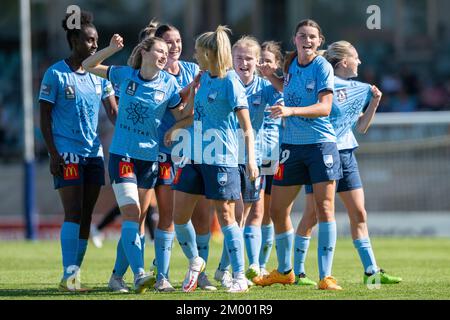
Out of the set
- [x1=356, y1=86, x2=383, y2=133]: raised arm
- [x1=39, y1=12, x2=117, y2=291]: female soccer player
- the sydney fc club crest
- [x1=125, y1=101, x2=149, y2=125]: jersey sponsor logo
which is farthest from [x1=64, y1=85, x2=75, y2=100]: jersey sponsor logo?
[x1=356, y1=86, x2=383, y2=133]: raised arm

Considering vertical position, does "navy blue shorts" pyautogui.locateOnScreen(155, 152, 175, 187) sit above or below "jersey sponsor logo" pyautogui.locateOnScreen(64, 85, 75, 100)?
below

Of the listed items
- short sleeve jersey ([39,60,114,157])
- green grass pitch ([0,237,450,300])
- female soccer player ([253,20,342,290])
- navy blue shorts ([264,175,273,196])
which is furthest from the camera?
navy blue shorts ([264,175,273,196])

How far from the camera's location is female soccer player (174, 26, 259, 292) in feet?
29.6

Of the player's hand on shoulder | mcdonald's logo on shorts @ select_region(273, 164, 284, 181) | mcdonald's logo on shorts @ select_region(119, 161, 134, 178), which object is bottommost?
mcdonald's logo on shorts @ select_region(273, 164, 284, 181)

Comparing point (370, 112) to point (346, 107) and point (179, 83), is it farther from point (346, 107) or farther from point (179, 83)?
point (179, 83)

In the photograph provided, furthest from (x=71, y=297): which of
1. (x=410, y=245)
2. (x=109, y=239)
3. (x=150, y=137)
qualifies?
(x=109, y=239)

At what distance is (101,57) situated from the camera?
944 centimetres

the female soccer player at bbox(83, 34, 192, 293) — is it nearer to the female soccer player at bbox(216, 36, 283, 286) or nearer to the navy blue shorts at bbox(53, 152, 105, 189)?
the navy blue shorts at bbox(53, 152, 105, 189)

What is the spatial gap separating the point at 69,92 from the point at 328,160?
244cm

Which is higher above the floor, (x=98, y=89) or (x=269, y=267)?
(x=98, y=89)

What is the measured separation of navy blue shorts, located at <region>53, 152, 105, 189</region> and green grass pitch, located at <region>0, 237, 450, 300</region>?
3.22 feet

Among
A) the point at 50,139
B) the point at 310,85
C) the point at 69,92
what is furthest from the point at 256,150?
the point at 50,139
